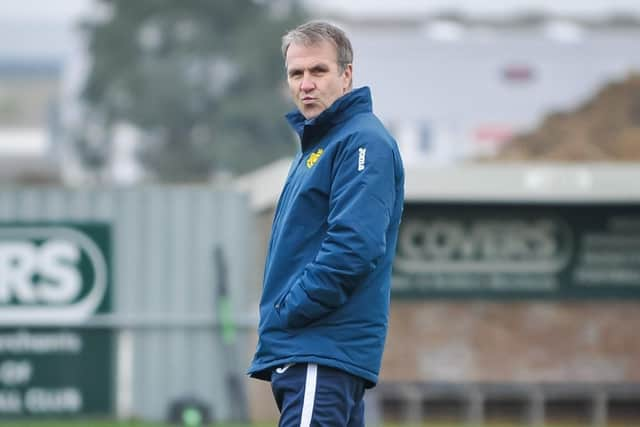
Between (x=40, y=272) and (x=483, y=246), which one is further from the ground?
(x=483, y=246)

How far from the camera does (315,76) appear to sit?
554 centimetres

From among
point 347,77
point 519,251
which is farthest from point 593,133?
point 347,77

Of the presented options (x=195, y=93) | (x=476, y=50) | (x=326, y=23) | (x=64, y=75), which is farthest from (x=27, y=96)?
(x=326, y=23)

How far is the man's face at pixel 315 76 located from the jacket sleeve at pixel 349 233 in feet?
0.64

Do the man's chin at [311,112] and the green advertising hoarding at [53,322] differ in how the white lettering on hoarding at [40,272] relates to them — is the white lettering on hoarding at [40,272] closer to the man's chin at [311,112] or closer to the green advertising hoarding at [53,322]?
the green advertising hoarding at [53,322]

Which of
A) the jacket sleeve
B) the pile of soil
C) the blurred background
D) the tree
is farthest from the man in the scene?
the tree

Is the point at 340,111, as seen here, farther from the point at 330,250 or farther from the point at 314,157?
the point at 330,250

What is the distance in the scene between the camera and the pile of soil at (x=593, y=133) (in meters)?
24.5

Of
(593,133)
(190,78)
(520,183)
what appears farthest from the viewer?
(190,78)

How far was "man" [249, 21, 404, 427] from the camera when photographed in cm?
541

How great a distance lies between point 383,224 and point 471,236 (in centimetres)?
1373

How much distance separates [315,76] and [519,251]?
45.4 feet

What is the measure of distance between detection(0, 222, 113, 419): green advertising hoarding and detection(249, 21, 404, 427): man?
42.8 ft

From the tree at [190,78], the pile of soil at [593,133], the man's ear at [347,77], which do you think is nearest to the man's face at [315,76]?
the man's ear at [347,77]
